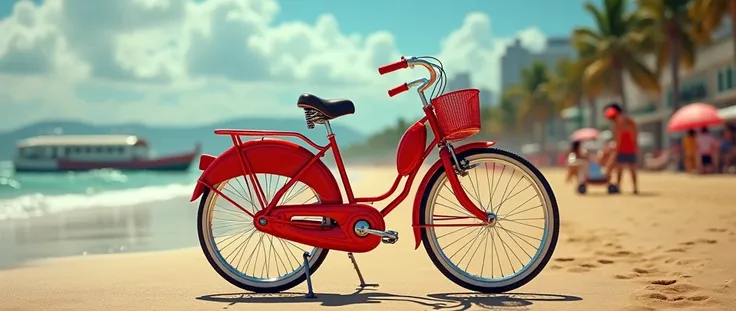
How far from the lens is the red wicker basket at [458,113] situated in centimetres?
447

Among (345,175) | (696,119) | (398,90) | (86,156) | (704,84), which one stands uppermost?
(704,84)

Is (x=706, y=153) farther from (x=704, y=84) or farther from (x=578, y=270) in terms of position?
(x=704, y=84)

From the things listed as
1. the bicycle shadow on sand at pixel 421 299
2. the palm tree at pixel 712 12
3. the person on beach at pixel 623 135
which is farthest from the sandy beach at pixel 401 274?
the palm tree at pixel 712 12

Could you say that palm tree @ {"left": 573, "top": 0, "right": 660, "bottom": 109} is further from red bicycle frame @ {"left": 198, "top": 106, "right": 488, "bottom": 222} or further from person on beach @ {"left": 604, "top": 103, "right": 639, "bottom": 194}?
red bicycle frame @ {"left": 198, "top": 106, "right": 488, "bottom": 222}

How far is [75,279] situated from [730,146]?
25142 mm

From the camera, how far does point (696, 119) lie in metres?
22.4

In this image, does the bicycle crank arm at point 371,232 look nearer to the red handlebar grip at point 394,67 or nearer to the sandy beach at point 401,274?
the sandy beach at point 401,274

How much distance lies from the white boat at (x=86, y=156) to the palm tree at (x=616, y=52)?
45903mm

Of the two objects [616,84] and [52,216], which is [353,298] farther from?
[616,84]

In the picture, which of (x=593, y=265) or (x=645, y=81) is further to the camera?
(x=645, y=81)

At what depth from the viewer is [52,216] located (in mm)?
14023

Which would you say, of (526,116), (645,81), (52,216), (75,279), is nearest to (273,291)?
(75,279)

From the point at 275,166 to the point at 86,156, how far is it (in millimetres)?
78823

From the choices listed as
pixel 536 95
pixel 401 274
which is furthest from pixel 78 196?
pixel 536 95
